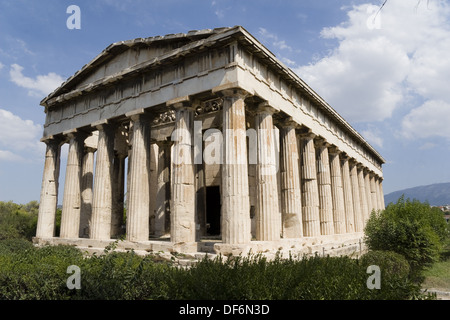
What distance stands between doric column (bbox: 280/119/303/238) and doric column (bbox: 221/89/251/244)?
4.26 metres

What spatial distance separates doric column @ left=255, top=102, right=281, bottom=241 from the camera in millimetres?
12922

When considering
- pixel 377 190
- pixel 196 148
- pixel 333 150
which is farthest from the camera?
pixel 377 190

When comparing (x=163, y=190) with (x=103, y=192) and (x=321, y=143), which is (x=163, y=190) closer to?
(x=103, y=192)

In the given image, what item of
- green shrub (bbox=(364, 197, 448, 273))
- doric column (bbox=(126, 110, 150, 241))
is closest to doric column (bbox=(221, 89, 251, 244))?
doric column (bbox=(126, 110, 150, 241))

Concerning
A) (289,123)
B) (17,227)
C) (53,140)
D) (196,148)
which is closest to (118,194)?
(53,140)

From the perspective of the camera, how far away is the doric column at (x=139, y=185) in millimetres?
14211

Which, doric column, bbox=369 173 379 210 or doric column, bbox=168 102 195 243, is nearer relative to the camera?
doric column, bbox=168 102 195 243

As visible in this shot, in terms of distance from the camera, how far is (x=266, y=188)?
13.1 meters

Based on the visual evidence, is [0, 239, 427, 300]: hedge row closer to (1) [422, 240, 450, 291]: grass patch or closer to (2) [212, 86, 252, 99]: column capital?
(2) [212, 86, 252, 99]: column capital

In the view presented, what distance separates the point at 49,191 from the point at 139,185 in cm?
808

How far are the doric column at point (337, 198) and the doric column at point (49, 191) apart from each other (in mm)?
17319

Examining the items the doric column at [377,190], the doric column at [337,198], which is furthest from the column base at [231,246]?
the doric column at [377,190]

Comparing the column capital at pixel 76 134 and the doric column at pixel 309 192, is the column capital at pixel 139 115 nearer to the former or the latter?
the column capital at pixel 76 134
